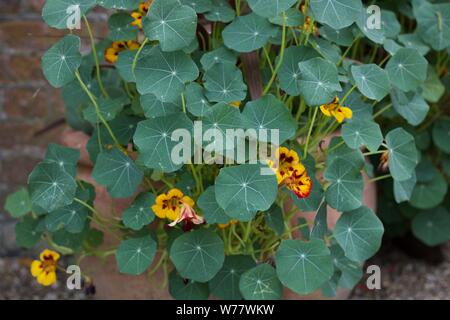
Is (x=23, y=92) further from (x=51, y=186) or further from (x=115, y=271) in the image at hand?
(x=51, y=186)

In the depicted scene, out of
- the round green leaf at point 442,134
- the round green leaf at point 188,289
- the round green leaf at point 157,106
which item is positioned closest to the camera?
the round green leaf at point 157,106

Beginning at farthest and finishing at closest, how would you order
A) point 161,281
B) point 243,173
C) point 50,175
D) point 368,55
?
point 368,55, point 161,281, point 50,175, point 243,173

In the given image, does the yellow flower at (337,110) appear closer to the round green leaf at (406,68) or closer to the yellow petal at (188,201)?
the round green leaf at (406,68)

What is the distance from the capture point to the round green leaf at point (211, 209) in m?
1.47

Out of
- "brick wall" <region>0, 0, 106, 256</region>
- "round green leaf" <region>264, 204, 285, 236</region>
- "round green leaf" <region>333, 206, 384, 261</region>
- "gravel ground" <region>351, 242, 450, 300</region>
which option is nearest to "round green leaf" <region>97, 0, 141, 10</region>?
"round green leaf" <region>264, 204, 285, 236</region>

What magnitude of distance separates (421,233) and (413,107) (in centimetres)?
60

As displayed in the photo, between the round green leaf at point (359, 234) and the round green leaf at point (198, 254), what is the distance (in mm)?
261

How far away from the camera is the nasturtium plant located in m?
1.42

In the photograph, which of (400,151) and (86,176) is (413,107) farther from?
(86,176)

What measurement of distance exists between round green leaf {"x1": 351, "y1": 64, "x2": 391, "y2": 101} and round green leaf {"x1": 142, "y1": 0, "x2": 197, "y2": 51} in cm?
37

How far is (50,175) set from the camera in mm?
1551

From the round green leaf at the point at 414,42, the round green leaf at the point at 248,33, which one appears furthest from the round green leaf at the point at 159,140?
the round green leaf at the point at 414,42

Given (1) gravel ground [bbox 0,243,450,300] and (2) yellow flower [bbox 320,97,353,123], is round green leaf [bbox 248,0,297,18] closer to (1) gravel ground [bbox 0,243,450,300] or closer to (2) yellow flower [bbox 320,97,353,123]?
(2) yellow flower [bbox 320,97,353,123]

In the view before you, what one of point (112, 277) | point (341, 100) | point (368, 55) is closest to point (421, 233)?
point (368, 55)
